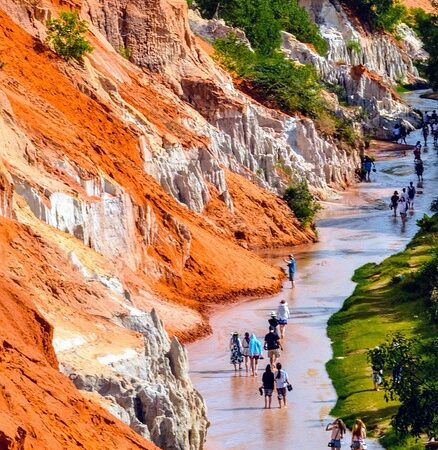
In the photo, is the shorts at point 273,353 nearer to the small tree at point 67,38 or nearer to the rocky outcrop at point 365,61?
the small tree at point 67,38

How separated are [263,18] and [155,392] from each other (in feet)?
184

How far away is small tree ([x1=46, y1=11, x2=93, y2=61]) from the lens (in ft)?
152

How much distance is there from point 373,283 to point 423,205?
56.6 feet

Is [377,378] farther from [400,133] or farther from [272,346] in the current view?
[400,133]

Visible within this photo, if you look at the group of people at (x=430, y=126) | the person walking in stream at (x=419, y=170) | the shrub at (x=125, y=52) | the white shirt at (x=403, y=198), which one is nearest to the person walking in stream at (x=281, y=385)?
the shrub at (x=125, y=52)

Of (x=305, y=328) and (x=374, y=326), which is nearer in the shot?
(x=374, y=326)

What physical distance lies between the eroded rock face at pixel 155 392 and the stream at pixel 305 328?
5.90ft

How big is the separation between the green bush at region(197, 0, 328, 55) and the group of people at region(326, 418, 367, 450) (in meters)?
50.2

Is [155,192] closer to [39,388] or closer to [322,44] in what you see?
[39,388]

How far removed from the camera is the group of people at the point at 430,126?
254 ft

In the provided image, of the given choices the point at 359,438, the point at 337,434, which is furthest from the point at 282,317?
the point at 359,438

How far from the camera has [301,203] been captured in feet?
172

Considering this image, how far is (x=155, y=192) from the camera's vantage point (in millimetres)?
42938

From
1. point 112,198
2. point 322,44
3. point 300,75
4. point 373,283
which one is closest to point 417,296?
point 373,283
